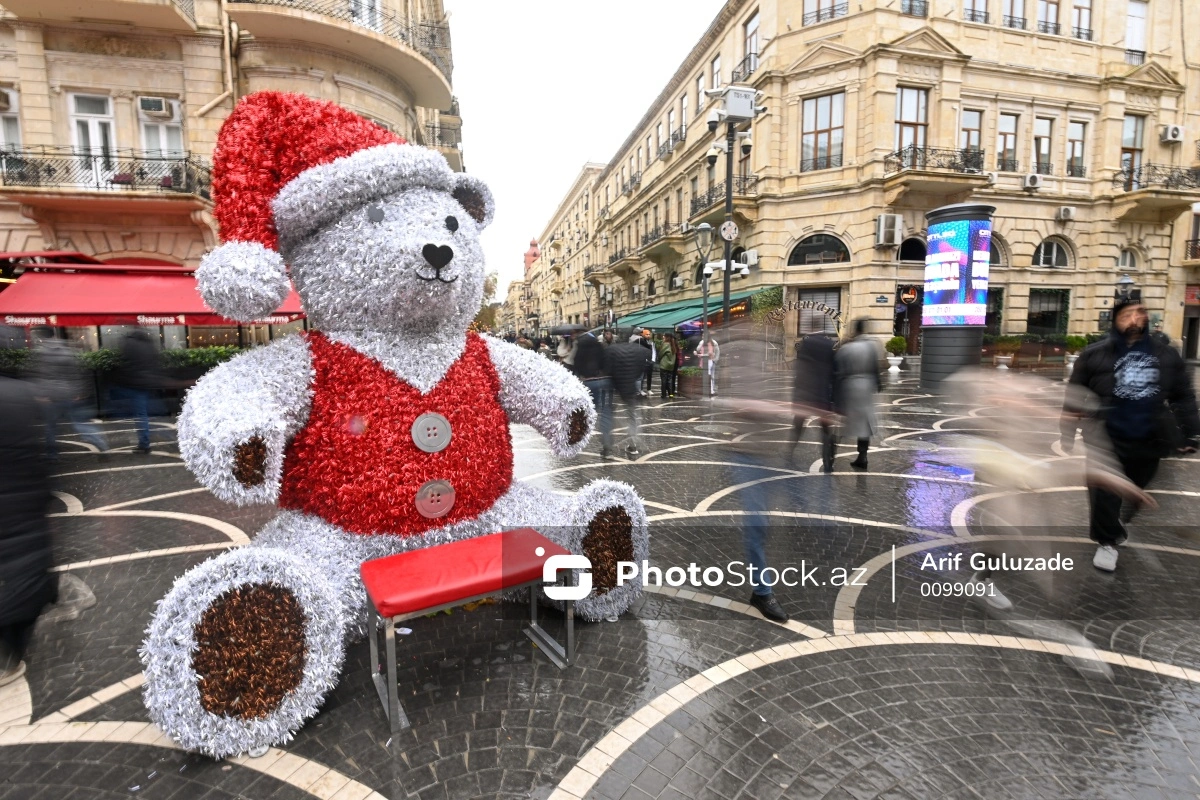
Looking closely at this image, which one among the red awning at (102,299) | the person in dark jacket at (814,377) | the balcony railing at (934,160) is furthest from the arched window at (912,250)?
the red awning at (102,299)

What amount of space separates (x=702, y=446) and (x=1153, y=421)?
546cm

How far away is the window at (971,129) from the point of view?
73.4 ft

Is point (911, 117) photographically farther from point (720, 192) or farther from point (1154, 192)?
point (1154, 192)

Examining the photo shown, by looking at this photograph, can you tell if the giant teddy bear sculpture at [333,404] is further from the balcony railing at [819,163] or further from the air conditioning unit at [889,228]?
the balcony railing at [819,163]

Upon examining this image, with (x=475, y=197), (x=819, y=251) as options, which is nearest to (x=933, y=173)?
(x=819, y=251)

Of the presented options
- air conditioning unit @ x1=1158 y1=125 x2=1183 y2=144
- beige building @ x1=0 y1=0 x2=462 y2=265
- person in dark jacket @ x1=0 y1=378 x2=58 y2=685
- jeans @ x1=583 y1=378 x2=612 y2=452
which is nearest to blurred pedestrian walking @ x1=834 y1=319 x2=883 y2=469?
jeans @ x1=583 y1=378 x2=612 y2=452

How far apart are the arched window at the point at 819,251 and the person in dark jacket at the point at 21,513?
2306cm

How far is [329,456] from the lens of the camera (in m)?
3.04

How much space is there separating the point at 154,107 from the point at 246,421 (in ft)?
52.7

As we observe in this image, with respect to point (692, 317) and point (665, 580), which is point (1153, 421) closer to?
point (665, 580)

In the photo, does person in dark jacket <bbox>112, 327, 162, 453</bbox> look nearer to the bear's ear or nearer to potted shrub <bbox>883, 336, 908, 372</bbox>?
the bear's ear

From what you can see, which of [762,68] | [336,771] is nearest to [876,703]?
[336,771]

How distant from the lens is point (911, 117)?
21.6 m

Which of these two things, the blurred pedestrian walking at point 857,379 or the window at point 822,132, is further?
the window at point 822,132
